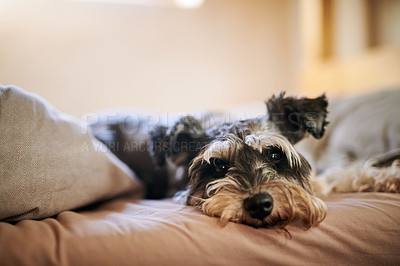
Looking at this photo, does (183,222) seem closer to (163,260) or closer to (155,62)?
(163,260)

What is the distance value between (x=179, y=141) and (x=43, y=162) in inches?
37.1

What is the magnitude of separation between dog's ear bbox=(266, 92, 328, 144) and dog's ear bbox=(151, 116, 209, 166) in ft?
1.93

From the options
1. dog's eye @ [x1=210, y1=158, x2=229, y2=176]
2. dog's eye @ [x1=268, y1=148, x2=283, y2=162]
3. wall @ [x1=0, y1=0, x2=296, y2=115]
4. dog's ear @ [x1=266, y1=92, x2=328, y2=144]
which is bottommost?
dog's eye @ [x1=210, y1=158, x2=229, y2=176]

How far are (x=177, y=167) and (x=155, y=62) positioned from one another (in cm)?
379

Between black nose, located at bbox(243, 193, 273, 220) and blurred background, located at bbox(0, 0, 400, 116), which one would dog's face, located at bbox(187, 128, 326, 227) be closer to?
black nose, located at bbox(243, 193, 273, 220)

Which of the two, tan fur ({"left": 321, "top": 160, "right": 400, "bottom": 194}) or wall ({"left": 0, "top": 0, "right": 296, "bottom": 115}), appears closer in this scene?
tan fur ({"left": 321, "top": 160, "right": 400, "bottom": 194})

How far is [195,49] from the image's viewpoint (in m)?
5.95

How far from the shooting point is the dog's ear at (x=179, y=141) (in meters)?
1.97

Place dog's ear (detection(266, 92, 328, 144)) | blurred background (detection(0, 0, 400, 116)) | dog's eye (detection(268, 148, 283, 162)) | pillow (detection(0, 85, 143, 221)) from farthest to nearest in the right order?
blurred background (detection(0, 0, 400, 116)), dog's ear (detection(266, 92, 328, 144)), dog's eye (detection(268, 148, 283, 162)), pillow (detection(0, 85, 143, 221))

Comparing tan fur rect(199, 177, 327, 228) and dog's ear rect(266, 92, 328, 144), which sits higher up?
dog's ear rect(266, 92, 328, 144)

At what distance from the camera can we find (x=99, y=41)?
497cm

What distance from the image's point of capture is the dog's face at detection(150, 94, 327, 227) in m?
1.40

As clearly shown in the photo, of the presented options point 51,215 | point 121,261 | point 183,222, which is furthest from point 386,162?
point 51,215

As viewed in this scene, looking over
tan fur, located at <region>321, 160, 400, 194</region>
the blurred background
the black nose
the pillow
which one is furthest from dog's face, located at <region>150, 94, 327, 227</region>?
the blurred background
